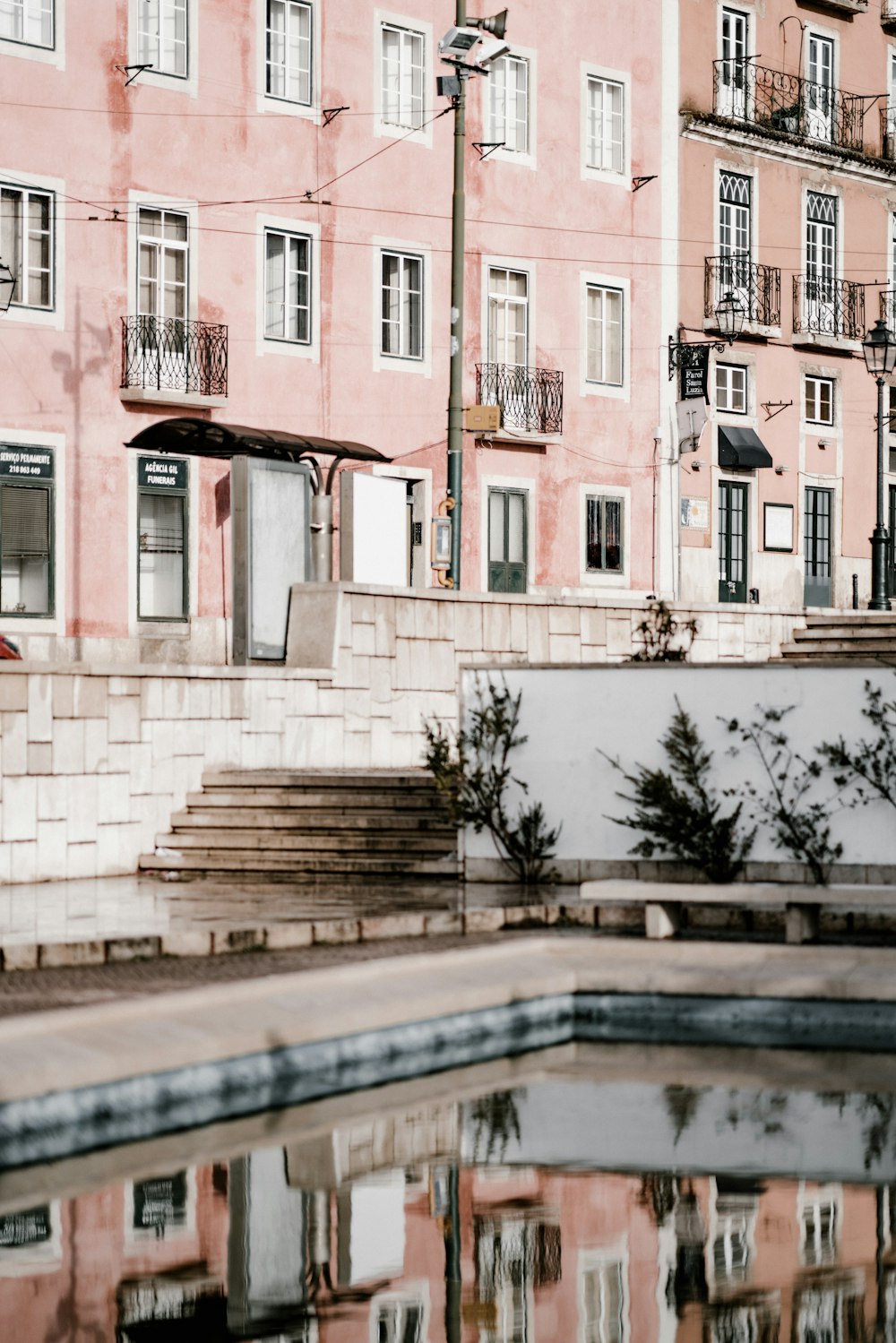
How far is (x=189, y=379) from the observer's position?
3144 cm

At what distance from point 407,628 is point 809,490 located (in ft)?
72.8

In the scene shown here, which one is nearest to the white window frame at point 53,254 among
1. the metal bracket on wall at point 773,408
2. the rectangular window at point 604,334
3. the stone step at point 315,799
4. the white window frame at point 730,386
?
the rectangular window at point 604,334

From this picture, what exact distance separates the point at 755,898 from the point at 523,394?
2372 centimetres

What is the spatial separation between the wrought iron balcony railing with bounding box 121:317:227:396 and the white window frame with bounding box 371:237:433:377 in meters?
3.43

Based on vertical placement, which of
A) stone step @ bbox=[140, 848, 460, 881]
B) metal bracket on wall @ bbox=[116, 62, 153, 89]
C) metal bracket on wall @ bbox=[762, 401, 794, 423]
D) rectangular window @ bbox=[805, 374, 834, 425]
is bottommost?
stone step @ bbox=[140, 848, 460, 881]

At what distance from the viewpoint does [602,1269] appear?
8203mm

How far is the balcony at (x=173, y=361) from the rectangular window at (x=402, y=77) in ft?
17.5

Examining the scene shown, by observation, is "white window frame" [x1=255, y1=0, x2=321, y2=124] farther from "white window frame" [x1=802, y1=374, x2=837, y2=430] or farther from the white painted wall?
the white painted wall

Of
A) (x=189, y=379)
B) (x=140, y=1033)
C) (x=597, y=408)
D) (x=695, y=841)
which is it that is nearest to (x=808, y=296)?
(x=597, y=408)

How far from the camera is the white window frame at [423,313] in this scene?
34.6m

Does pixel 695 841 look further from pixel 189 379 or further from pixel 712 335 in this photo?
pixel 712 335

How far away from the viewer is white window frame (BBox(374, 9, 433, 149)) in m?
34.5

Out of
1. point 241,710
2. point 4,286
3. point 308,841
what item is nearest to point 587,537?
point 241,710

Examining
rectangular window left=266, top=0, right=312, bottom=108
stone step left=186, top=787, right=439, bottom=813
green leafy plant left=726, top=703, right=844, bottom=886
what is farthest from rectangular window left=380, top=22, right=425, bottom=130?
green leafy plant left=726, top=703, right=844, bottom=886
